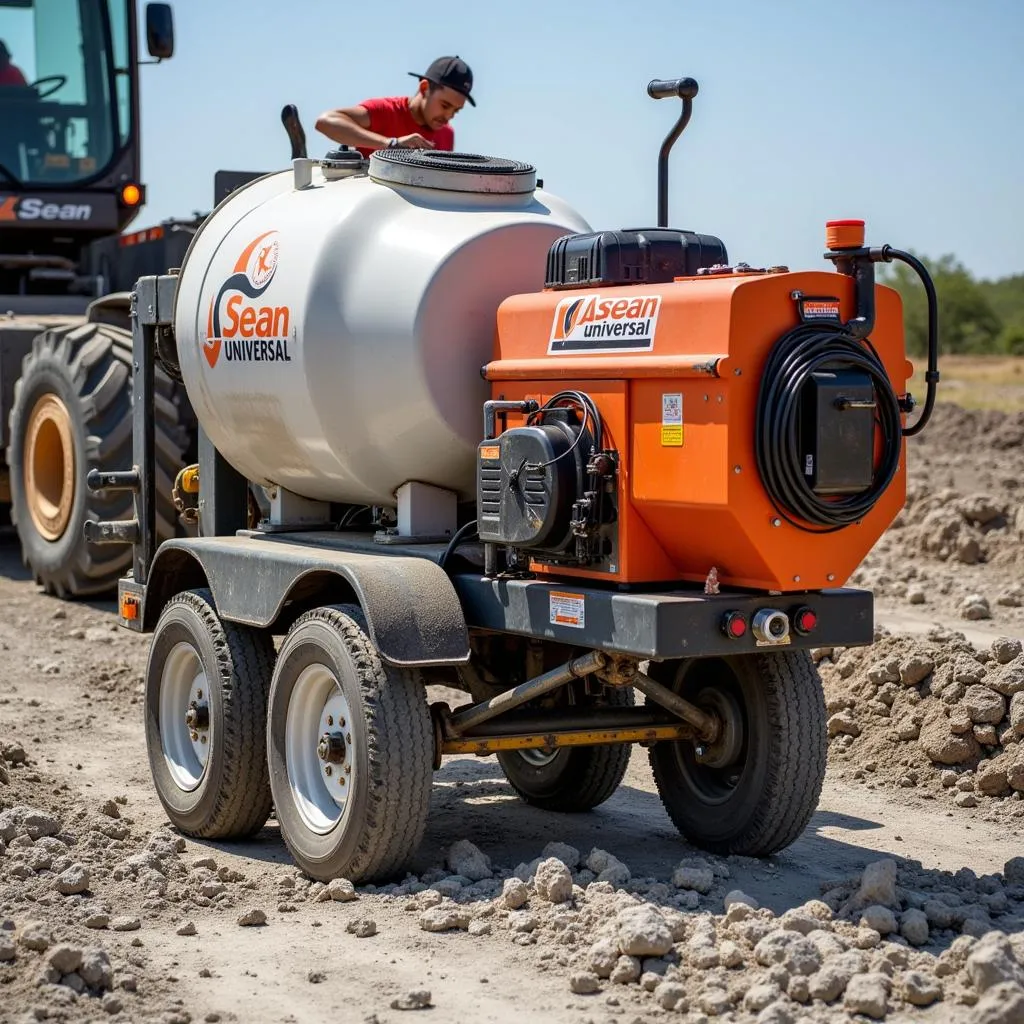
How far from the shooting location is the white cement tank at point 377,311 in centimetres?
569

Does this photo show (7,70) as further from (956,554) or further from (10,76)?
(956,554)

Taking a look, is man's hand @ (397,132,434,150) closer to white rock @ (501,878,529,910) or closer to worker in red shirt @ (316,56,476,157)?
worker in red shirt @ (316,56,476,157)

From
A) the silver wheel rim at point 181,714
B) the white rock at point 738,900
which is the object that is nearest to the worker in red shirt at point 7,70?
the silver wheel rim at point 181,714

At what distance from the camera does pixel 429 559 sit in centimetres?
571

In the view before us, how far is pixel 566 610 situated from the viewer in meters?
5.21

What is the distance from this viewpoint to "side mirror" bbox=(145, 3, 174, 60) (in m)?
11.9

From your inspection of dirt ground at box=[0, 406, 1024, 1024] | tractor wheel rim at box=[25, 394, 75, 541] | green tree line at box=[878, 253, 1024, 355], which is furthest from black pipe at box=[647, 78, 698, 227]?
green tree line at box=[878, 253, 1024, 355]

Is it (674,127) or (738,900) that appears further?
(674,127)

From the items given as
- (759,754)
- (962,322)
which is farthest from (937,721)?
(962,322)

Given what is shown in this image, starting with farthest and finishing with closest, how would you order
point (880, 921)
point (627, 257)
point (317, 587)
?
point (317, 587), point (627, 257), point (880, 921)

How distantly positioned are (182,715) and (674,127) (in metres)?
2.72

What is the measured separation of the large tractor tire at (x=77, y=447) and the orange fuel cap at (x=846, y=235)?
17.5 ft

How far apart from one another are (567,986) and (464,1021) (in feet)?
1.11

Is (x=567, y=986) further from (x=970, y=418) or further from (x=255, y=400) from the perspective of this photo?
(x=970, y=418)
